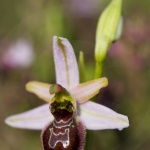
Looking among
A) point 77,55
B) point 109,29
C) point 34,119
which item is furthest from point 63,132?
point 77,55

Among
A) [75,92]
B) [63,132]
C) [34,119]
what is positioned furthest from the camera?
[34,119]

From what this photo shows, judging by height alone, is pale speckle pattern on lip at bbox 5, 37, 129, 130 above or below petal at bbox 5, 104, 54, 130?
above

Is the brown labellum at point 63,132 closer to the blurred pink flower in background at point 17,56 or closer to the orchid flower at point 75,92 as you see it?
the orchid flower at point 75,92

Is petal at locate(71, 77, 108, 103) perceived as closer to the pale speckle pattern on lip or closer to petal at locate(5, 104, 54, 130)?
the pale speckle pattern on lip

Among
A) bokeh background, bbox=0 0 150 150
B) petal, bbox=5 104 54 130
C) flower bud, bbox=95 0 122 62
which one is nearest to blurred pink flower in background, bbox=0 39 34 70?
bokeh background, bbox=0 0 150 150

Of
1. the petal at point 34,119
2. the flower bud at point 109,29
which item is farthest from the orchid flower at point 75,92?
the flower bud at point 109,29

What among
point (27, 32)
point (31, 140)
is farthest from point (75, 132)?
point (27, 32)

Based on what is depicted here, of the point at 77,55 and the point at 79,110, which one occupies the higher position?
the point at 79,110

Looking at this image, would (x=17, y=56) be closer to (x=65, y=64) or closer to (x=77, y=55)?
(x=77, y=55)
